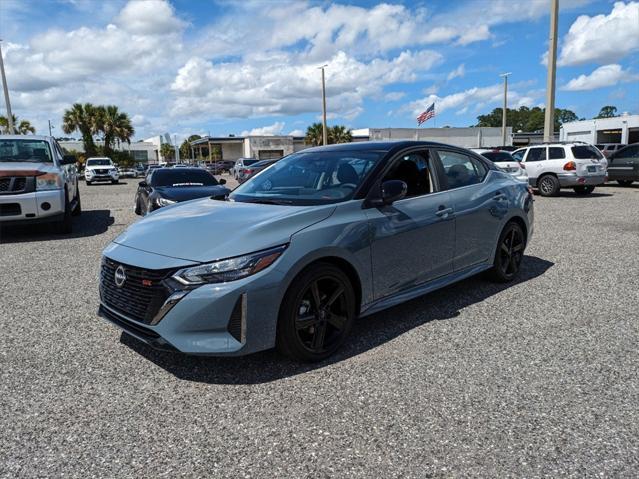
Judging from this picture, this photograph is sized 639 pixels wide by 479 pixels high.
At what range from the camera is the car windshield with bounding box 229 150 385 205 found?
12.8 feet

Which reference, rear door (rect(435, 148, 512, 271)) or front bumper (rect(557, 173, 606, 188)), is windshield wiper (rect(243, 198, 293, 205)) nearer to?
rear door (rect(435, 148, 512, 271))

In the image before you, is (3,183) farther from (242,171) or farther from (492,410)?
(242,171)

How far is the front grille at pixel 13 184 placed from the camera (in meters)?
8.22

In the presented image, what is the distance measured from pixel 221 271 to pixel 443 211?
223cm

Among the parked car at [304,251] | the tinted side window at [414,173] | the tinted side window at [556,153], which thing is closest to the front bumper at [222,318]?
the parked car at [304,251]

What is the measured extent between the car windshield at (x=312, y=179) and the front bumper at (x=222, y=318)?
38.5 inches

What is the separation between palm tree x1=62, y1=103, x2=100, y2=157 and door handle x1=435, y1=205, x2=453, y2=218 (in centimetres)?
5091

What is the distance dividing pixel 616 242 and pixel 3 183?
10029 mm

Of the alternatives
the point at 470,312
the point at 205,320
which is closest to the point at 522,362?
the point at 470,312

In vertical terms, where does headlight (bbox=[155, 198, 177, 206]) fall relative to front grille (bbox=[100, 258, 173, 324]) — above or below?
above

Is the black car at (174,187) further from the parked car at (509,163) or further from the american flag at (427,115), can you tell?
the american flag at (427,115)

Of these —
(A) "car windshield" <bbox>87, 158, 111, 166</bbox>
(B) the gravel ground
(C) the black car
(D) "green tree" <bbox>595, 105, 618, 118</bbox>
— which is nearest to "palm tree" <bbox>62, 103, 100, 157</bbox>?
(A) "car windshield" <bbox>87, 158, 111, 166</bbox>

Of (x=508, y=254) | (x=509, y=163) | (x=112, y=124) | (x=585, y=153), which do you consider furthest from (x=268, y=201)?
(x=112, y=124)

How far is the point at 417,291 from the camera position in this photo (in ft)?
13.7
